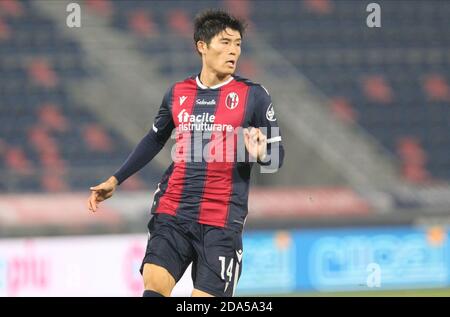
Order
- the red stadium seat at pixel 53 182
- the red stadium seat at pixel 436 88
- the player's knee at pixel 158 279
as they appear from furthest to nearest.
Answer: the red stadium seat at pixel 436 88
the red stadium seat at pixel 53 182
the player's knee at pixel 158 279

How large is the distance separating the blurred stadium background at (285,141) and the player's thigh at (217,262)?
17.5 feet

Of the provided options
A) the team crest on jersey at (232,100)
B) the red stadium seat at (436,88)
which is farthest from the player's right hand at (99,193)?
the red stadium seat at (436,88)

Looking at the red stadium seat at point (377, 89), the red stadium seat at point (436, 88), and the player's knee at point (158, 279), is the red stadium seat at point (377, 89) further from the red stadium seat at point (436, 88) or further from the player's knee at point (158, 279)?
the player's knee at point (158, 279)

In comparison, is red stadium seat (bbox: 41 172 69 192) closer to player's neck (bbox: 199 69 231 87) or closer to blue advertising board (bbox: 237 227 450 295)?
blue advertising board (bbox: 237 227 450 295)

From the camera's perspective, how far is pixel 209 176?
207 inches

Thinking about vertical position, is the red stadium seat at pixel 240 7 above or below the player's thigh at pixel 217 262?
above

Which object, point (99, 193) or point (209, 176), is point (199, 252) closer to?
point (209, 176)

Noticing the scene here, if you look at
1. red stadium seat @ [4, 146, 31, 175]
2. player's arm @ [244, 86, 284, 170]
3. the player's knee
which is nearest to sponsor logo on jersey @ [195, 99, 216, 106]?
player's arm @ [244, 86, 284, 170]

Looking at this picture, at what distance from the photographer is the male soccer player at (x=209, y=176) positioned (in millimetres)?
5117

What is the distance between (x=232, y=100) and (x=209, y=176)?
426 mm

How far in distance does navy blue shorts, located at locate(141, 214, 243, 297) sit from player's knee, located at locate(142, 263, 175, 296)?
0.10ft
